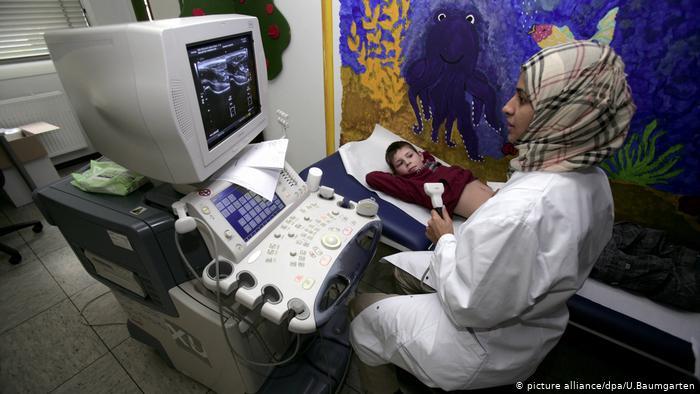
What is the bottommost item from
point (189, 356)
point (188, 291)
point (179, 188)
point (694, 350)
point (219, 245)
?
point (189, 356)

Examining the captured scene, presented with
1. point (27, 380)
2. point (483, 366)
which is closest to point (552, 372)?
point (483, 366)

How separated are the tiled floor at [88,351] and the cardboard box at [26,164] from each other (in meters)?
0.91

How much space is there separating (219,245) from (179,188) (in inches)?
8.7

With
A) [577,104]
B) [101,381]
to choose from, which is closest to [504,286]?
[577,104]

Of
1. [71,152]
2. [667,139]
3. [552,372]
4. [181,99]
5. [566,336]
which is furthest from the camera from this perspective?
[71,152]

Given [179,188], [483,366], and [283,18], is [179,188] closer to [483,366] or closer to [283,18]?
[483,366]

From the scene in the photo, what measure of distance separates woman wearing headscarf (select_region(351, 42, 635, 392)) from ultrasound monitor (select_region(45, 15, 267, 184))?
756 mm

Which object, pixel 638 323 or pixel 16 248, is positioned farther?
pixel 16 248

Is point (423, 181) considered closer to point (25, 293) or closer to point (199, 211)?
point (199, 211)

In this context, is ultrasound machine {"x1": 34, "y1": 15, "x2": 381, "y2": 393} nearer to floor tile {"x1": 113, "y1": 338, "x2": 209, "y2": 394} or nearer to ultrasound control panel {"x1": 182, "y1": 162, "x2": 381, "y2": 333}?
ultrasound control panel {"x1": 182, "y1": 162, "x2": 381, "y2": 333}

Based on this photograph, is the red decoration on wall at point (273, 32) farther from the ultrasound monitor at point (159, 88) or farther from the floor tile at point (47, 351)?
the floor tile at point (47, 351)

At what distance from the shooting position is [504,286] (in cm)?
74

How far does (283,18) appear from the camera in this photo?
2164mm

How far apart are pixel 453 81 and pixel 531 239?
1302 millimetres
